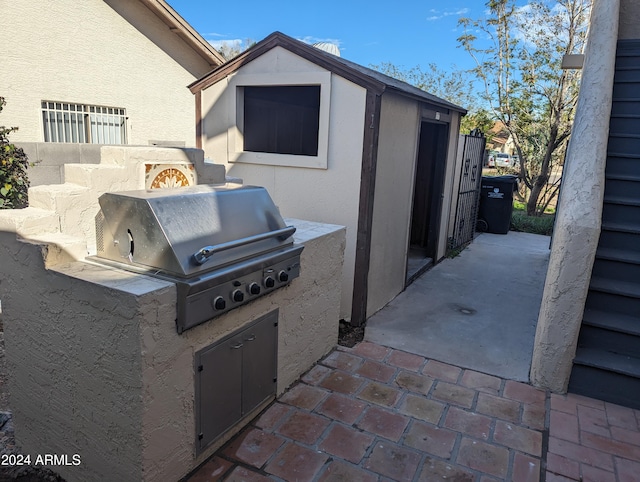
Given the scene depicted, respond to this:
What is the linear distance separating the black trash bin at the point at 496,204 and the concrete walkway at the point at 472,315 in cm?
237

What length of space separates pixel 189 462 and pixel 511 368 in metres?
2.92

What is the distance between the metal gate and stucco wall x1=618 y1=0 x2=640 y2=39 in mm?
2754

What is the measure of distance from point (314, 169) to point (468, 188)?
5.13 metres

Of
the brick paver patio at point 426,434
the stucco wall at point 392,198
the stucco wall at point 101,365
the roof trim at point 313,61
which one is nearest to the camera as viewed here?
the stucco wall at point 101,365

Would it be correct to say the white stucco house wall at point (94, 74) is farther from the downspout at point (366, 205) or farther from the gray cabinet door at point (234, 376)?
the gray cabinet door at point (234, 376)

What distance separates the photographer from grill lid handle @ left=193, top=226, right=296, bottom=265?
2.32 m

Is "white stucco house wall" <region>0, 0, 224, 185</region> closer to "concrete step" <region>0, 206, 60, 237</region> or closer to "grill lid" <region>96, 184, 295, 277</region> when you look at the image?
"concrete step" <region>0, 206, 60, 237</region>

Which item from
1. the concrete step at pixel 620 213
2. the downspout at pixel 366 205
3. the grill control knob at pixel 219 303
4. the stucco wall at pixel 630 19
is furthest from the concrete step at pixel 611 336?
the stucco wall at pixel 630 19

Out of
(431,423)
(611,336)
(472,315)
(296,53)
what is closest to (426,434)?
(431,423)

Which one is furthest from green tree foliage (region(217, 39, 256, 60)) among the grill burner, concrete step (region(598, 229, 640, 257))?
the grill burner

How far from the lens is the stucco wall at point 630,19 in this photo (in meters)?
5.89

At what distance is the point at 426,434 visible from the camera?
9.95 feet

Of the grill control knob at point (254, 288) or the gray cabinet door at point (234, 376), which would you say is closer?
the gray cabinet door at point (234, 376)

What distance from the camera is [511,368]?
13.1 feet
